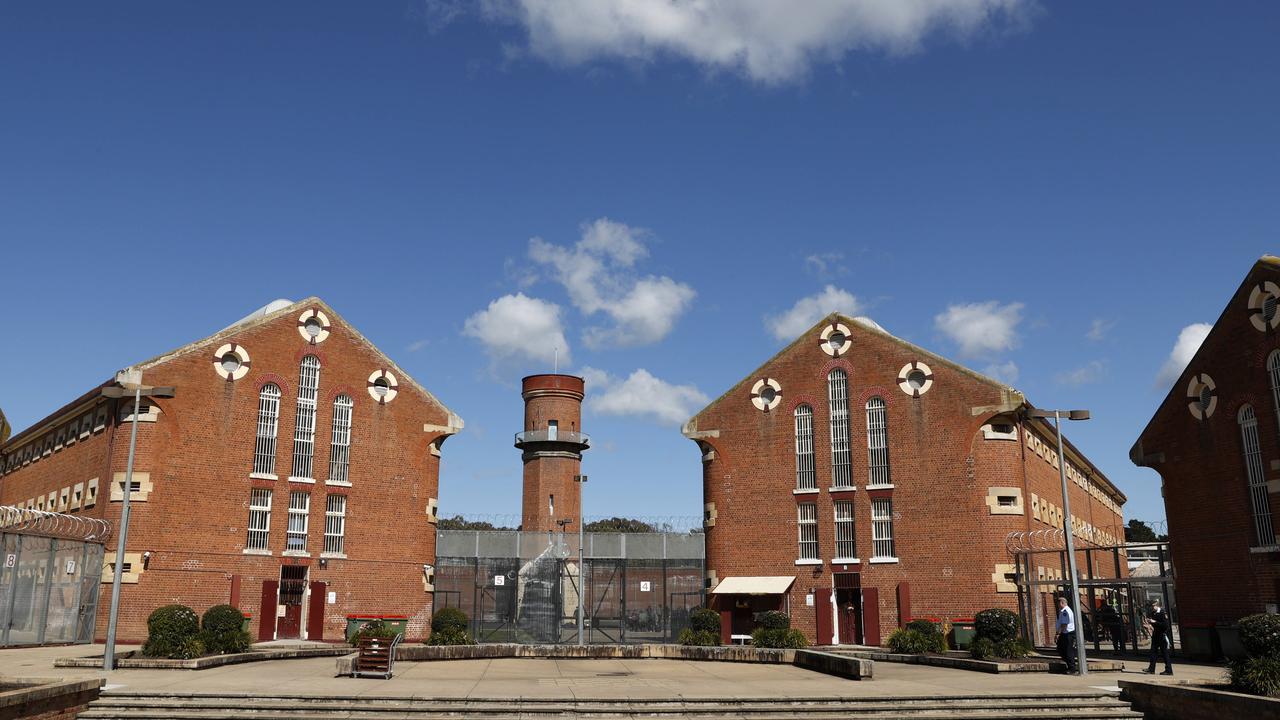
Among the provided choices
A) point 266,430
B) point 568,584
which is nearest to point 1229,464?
point 266,430

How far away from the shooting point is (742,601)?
123 ft

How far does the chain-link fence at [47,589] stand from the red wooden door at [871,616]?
26.5 metres

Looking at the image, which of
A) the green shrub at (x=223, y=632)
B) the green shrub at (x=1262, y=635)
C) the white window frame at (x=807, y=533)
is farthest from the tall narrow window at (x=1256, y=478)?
the green shrub at (x=223, y=632)

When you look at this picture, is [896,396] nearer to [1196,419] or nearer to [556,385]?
[1196,419]

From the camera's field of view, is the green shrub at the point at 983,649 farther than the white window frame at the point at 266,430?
No

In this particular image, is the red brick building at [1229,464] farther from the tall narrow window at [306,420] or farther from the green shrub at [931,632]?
the tall narrow window at [306,420]

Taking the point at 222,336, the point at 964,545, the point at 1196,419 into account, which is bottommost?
the point at 964,545

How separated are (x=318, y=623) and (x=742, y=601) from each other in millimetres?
15731

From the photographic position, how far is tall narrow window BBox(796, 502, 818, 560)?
123 feet

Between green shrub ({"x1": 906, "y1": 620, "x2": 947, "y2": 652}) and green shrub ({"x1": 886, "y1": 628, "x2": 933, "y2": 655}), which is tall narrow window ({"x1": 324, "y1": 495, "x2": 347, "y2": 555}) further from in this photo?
→ green shrub ({"x1": 906, "y1": 620, "x2": 947, "y2": 652})

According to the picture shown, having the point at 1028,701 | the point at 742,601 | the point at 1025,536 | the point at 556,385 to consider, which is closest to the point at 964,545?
the point at 1025,536

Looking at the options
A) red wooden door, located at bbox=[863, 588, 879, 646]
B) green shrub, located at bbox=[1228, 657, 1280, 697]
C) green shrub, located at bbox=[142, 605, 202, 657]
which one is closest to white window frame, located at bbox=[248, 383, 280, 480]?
green shrub, located at bbox=[142, 605, 202, 657]

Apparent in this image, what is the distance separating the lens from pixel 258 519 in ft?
119

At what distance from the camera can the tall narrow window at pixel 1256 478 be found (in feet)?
90.8
